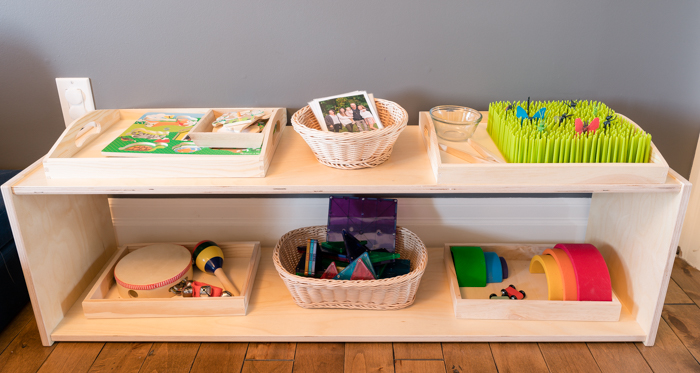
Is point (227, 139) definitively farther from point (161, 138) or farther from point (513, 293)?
point (513, 293)

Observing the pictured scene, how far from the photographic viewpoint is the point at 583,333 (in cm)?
123

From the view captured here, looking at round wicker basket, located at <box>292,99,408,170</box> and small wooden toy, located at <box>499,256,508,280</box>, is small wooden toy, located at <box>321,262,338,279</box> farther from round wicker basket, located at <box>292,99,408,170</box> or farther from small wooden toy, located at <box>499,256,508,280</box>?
small wooden toy, located at <box>499,256,508,280</box>

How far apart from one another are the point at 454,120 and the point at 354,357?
0.69 metres

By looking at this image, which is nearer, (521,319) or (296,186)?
(296,186)

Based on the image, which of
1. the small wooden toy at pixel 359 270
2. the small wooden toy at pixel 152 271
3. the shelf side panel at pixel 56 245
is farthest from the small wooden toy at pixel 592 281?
the shelf side panel at pixel 56 245

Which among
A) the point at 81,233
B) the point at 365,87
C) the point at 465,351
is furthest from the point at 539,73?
the point at 81,233

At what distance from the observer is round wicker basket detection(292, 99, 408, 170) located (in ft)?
3.59

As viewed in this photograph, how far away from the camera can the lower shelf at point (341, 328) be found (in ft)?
4.04

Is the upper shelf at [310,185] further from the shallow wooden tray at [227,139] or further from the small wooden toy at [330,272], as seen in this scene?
the small wooden toy at [330,272]

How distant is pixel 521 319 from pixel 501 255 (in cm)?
30

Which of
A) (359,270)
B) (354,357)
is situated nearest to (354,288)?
(359,270)

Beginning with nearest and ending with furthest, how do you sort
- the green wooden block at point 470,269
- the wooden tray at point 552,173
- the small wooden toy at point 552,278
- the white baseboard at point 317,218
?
the wooden tray at point 552,173 < the small wooden toy at point 552,278 < the green wooden block at point 470,269 < the white baseboard at point 317,218

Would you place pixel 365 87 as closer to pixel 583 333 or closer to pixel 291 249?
pixel 291 249

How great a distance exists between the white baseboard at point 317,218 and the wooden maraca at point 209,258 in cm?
11
